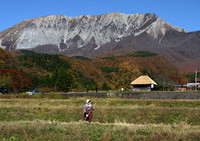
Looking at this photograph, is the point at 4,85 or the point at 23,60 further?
the point at 23,60

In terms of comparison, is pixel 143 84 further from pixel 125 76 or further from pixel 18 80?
pixel 18 80

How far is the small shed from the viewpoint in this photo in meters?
75.8

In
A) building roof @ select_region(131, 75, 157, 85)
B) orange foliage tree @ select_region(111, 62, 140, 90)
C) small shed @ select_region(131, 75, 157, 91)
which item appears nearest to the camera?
small shed @ select_region(131, 75, 157, 91)

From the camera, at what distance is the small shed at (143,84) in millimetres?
75812

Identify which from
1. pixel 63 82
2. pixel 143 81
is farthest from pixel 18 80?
pixel 143 81

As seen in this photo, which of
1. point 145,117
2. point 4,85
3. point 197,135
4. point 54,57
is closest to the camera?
point 197,135

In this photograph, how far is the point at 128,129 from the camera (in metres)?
13.6

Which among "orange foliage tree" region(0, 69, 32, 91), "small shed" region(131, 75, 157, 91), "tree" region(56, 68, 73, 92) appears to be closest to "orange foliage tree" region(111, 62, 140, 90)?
"small shed" region(131, 75, 157, 91)

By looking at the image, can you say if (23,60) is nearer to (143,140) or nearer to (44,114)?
(44,114)

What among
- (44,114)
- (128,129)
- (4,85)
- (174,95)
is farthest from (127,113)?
(4,85)

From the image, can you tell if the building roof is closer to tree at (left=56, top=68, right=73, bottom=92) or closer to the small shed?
the small shed

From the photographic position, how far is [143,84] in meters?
77.1

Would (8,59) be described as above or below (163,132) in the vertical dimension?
above

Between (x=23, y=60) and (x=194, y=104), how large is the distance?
15001cm
